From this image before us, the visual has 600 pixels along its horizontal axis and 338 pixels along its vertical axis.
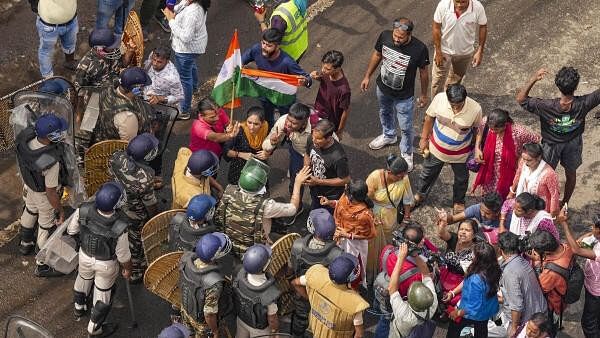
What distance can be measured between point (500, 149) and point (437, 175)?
3.36 feet

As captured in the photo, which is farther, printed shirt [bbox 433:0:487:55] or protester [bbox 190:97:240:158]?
printed shirt [bbox 433:0:487:55]

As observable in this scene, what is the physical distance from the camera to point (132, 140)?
9.76 meters

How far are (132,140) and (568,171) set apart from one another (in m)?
5.02

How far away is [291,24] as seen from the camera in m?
11.7

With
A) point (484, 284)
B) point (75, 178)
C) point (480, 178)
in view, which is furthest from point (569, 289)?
point (75, 178)

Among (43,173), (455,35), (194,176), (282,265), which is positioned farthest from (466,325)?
(43,173)

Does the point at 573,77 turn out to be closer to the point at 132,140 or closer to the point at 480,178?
the point at 480,178

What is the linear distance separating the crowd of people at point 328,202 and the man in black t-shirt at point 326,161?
17 mm

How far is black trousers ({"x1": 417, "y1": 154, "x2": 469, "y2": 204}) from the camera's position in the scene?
1104cm

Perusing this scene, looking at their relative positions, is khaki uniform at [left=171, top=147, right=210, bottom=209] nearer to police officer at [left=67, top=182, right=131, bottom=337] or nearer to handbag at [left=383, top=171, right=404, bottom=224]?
police officer at [left=67, top=182, right=131, bottom=337]

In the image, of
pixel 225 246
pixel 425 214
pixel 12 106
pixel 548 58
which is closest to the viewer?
pixel 225 246

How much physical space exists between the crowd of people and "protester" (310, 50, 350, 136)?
0.06 feet

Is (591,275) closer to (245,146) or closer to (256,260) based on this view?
(256,260)

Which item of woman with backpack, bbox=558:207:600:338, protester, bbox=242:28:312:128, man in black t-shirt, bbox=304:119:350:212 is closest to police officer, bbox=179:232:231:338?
man in black t-shirt, bbox=304:119:350:212
